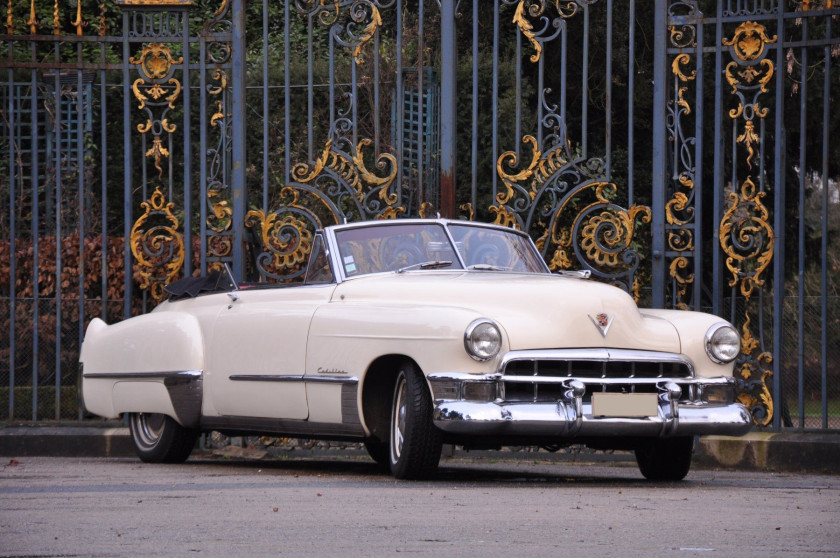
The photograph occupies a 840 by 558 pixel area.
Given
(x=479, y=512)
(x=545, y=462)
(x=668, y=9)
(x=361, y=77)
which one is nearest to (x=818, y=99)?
(x=361, y=77)

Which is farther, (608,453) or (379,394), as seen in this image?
(608,453)

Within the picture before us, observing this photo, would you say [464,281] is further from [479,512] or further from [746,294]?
[746,294]

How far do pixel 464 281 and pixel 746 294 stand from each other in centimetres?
Answer: 310

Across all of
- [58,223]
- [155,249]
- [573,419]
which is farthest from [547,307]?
[58,223]

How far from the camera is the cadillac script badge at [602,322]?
7969mm

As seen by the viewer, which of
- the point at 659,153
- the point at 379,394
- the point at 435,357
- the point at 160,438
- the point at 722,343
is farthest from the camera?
the point at 659,153

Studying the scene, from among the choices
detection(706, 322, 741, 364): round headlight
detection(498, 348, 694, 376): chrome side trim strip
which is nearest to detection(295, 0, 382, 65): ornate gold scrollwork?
detection(706, 322, 741, 364): round headlight

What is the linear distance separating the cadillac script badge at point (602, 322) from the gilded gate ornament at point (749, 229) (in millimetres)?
2834

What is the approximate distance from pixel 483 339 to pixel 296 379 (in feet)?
4.91

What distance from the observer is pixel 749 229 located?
10.7 meters

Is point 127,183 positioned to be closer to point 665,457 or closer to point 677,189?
→ point 677,189

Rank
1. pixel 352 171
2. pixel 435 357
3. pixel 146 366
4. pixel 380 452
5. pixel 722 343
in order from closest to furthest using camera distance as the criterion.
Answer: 1. pixel 435 357
2. pixel 722 343
3. pixel 380 452
4. pixel 146 366
5. pixel 352 171

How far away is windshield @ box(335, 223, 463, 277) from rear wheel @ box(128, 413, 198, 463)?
70.6 inches

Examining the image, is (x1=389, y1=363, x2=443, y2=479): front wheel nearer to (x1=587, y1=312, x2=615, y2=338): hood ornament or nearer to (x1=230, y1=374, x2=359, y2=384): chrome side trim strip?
(x1=230, y1=374, x2=359, y2=384): chrome side trim strip
